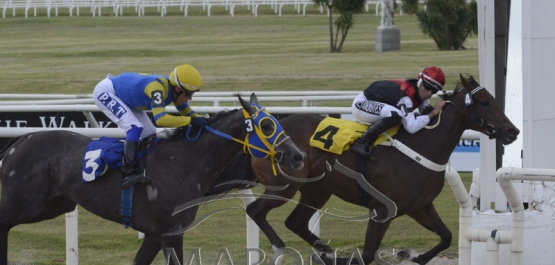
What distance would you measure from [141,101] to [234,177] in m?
0.74

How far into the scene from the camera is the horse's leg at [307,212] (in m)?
6.02

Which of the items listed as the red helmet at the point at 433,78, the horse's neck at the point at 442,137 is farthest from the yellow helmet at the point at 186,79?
the red helmet at the point at 433,78

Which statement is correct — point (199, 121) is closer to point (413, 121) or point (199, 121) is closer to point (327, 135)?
point (327, 135)

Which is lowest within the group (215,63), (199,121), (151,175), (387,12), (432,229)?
(215,63)

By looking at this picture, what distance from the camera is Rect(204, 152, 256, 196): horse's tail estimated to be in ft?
17.7

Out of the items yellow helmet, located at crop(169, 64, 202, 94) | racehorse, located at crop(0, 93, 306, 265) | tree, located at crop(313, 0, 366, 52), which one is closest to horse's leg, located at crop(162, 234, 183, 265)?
racehorse, located at crop(0, 93, 306, 265)

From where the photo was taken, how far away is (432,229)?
5922 millimetres

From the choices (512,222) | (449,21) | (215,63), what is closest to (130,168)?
(512,222)

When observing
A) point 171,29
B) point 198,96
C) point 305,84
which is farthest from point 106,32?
point 198,96

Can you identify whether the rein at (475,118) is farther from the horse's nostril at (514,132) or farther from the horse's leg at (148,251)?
the horse's leg at (148,251)

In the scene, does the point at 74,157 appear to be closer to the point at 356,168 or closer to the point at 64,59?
the point at 356,168

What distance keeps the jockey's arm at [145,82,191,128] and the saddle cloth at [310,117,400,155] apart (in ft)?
3.69

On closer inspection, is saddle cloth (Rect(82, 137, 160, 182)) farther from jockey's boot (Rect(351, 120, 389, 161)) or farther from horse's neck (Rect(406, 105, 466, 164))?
horse's neck (Rect(406, 105, 466, 164))

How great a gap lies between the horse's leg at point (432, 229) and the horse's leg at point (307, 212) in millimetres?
628
